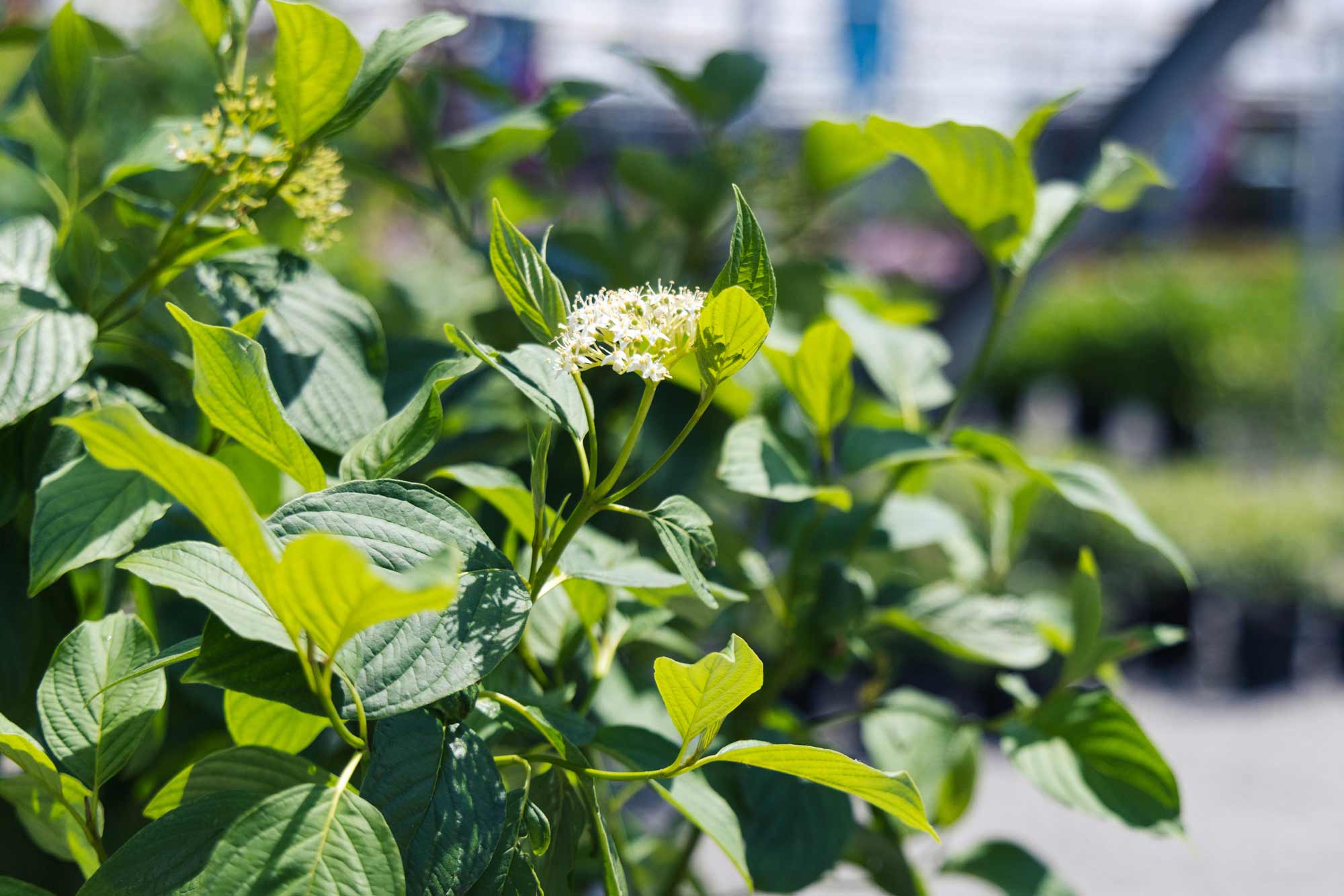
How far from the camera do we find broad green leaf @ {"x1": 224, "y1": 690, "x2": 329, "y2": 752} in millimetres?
371

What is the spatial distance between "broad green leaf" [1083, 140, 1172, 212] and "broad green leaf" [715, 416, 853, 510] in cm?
20

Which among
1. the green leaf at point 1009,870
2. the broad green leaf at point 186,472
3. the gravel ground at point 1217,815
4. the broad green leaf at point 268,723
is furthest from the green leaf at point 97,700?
the gravel ground at point 1217,815

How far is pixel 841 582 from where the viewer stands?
1.66 feet

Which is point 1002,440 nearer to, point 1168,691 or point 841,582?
point 841,582

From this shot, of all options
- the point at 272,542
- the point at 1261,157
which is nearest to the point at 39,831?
the point at 272,542

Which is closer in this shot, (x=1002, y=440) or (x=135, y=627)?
(x=135, y=627)

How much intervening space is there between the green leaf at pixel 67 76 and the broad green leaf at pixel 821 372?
33 cm

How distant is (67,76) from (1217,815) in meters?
3.18

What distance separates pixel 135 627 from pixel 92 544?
1.4 inches

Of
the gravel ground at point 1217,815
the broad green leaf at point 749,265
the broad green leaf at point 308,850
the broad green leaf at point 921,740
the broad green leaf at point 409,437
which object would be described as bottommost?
the gravel ground at point 1217,815

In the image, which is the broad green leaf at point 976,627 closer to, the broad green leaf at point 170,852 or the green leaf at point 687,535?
the green leaf at point 687,535

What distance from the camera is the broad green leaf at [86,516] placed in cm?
35

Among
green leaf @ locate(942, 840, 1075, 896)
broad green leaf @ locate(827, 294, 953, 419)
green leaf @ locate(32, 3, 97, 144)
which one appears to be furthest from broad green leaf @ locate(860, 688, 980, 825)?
green leaf @ locate(32, 3, 97, 144)

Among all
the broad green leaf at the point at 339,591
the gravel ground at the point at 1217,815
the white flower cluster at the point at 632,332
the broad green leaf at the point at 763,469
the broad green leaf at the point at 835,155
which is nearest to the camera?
the broad green leaf at the point at 339,591
